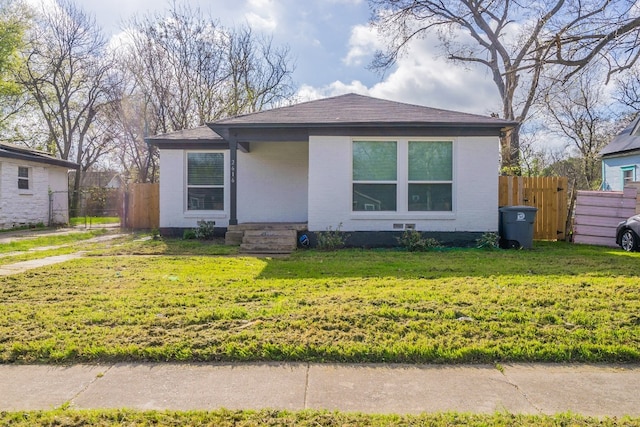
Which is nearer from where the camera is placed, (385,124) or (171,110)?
(385,124)

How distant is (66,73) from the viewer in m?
24.1

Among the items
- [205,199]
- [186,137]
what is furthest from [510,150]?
[186,137]

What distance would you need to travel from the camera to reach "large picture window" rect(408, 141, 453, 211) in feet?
33.6

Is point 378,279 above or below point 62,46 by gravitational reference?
below

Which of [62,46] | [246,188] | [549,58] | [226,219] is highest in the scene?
[62,46]

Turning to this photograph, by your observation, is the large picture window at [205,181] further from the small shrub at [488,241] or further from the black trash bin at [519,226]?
the black trash bin at [519,226]

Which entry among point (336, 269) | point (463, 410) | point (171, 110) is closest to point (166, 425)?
point (463, 410)

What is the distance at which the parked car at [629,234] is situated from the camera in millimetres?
9891

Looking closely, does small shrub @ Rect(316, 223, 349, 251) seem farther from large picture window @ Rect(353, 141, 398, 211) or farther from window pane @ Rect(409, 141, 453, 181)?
window pane @ Rect(409, 141, 453, 181)

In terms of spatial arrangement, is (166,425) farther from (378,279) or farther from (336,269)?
(336,269)

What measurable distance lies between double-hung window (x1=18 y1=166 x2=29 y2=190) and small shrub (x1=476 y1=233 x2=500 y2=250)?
56.9 feet

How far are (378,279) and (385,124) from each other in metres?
4.86

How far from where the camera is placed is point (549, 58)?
8758 mm

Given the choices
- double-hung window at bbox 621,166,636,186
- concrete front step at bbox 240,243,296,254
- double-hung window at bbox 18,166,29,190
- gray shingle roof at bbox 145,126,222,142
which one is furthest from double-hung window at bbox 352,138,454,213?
double-hung window at bbox 18,166,29,190
